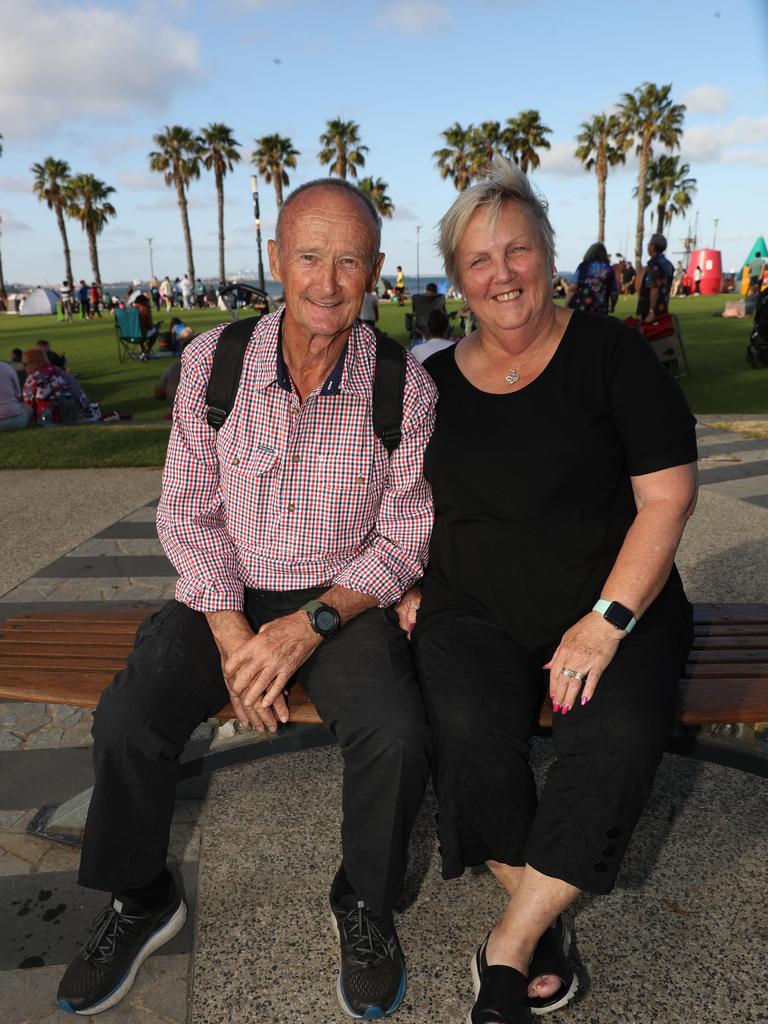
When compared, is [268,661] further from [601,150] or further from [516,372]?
[601,150]

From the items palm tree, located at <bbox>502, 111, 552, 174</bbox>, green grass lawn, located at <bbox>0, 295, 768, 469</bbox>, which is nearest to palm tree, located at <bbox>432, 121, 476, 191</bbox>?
palm tree, located at <bbox>502, 111, 552, 174</bbox>

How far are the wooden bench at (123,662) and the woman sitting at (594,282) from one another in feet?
32.4

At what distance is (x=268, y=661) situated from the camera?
2.21m

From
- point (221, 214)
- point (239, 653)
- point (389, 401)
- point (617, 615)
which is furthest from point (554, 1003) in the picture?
point (221, 214)

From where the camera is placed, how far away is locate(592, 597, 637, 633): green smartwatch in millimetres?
2133

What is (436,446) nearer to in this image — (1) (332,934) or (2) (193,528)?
(2) (193,528)

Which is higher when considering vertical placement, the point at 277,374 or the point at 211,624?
the point at 277,374

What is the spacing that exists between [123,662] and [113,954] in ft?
2.71

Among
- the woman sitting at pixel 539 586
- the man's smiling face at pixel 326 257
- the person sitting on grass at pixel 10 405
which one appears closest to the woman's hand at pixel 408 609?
the woman sitting at pixel 539 586

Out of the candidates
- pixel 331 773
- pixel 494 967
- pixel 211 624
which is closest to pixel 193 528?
pixel 211 624

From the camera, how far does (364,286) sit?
2465 millimetres

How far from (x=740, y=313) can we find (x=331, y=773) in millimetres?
25414

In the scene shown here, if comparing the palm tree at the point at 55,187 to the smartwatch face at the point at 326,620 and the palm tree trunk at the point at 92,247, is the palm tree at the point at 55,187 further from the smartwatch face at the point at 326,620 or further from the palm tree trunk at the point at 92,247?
the smartwatch face at the point at 326,620

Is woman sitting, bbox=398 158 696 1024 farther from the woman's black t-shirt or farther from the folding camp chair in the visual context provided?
the folding camp chair
